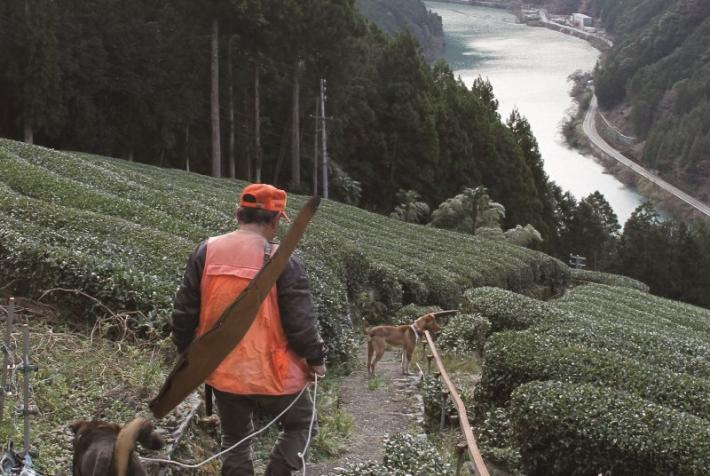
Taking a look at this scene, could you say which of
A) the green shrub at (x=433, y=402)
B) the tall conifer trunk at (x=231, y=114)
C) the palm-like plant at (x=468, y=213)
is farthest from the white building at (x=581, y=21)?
the green shrub at (x=433, y=402)

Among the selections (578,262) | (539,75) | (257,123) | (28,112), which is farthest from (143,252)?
(539,75)

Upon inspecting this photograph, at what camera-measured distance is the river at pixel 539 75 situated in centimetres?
9819

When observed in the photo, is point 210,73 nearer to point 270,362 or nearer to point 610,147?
point 270,362

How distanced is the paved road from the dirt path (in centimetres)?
8933

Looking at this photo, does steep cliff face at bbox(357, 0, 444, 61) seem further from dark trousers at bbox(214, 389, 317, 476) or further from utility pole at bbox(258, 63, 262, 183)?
dark trousers at bbox(214, 389, 317, 476)

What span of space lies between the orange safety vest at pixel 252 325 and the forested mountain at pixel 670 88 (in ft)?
346

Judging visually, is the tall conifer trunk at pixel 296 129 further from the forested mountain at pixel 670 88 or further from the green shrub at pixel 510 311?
the forested mountain at pixel 670 88

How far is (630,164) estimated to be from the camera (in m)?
107

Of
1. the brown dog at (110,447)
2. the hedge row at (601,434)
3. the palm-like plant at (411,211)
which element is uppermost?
the brown dog at (110,447)

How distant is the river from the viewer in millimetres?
98188

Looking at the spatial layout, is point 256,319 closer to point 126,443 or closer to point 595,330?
point 126,443

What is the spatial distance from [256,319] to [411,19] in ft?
434

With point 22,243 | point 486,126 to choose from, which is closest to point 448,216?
point 486,126

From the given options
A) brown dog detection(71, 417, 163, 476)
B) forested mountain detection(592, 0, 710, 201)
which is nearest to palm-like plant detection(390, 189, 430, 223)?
brown dog detection(71, 417, 163, 476)
